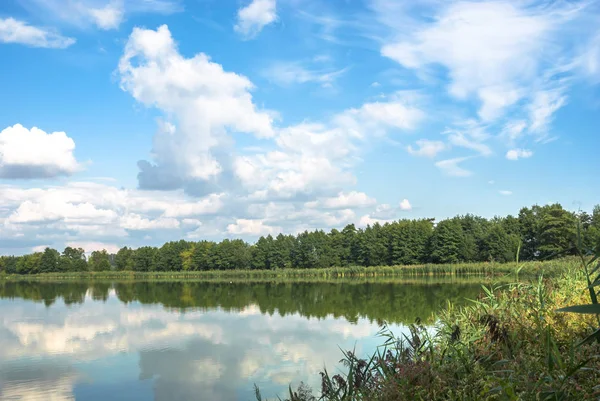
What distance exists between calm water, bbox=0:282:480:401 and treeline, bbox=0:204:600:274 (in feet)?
97.2

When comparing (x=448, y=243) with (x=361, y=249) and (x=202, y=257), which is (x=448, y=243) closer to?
(x=361, y=249)

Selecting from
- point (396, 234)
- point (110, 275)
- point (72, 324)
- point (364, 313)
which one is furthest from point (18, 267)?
point (364, 313)

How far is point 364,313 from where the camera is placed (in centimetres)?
1797

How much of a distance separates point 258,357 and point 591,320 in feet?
28.2

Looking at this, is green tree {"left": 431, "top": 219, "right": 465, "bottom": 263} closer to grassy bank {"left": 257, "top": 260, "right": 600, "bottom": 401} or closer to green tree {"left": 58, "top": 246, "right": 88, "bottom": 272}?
grassy bank {"left": 257, "top": 260, "right": 600, "bottom": 401}

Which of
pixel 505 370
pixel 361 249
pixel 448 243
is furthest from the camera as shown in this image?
pixel 361 249

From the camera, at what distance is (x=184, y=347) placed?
44.0 feet

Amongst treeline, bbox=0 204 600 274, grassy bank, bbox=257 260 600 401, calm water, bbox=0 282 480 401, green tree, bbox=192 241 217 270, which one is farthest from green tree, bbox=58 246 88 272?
grassy bank, bbox=257 260 600 401

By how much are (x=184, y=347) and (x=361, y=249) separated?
5396cm

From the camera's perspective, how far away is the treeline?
54125 millimetres

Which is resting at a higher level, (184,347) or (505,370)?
(505,370)

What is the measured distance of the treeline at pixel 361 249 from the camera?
5412cm

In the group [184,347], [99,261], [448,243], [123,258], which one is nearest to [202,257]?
[123,258]

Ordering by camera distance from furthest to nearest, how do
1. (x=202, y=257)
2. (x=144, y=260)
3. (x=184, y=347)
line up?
1. (x=144, y=260)
2. (x=202, y=257)
3. (x=184, y=347)
